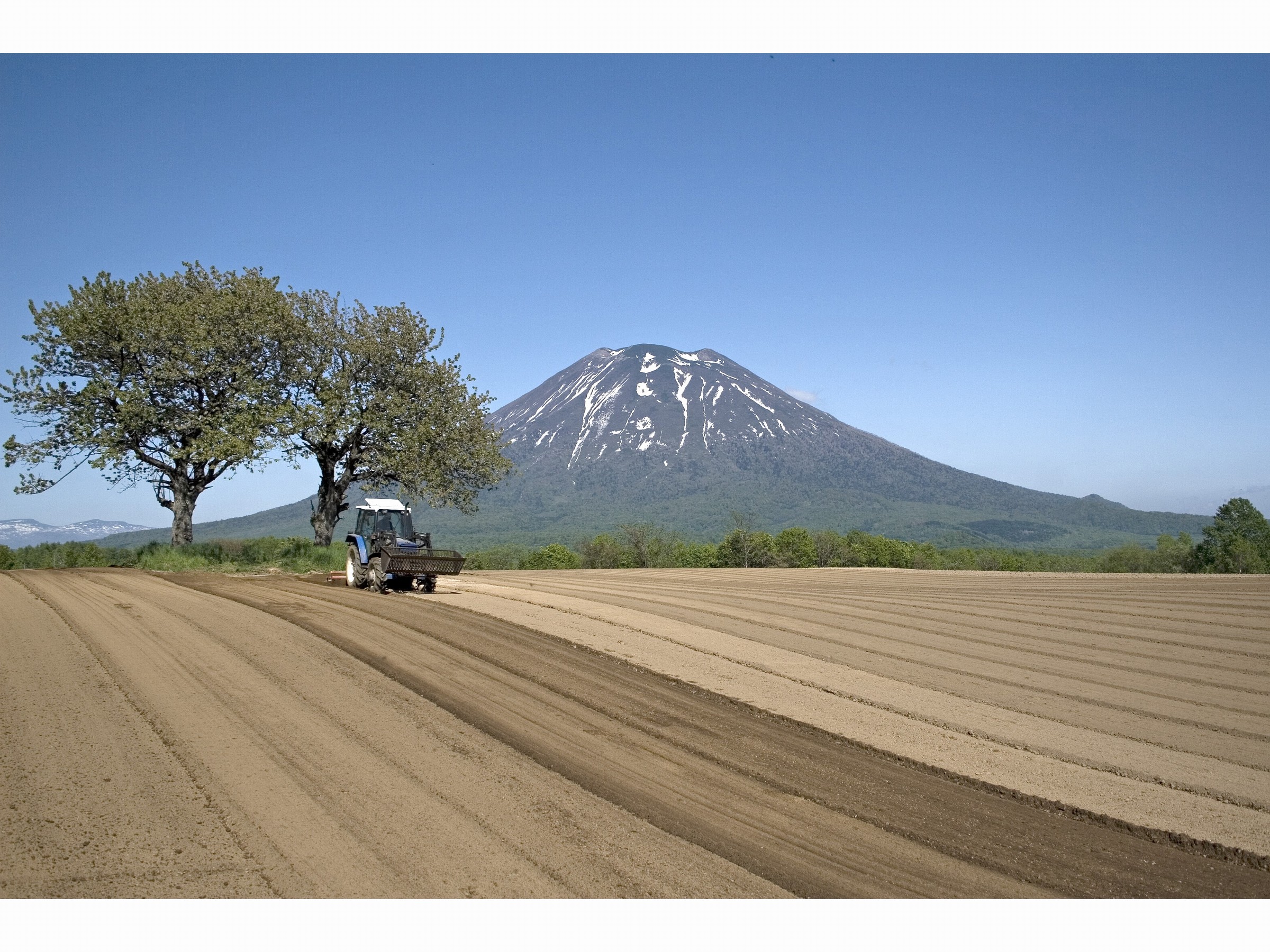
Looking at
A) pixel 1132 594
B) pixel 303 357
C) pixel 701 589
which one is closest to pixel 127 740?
pixel 701 589

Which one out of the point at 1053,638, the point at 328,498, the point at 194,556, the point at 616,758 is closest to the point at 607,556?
the point at 328,498

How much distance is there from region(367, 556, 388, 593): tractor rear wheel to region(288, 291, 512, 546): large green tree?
37.9 ft

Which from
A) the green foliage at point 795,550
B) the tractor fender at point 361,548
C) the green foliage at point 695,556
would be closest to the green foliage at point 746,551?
the green foliage at point 795,550

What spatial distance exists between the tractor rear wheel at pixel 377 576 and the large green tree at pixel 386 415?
37.9 feet

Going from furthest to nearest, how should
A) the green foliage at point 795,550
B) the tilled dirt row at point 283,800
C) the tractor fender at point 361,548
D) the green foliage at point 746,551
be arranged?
the green foliage at point 795,550, the green foliage at point 746,551, the tractor fender at point 361,548, the tilled dirt row at point 283,800

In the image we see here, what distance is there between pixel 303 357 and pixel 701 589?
2066 centimetres

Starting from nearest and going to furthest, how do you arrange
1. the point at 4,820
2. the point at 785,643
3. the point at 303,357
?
the point at 4,820 → the point at 785,643 → the point at 303,357

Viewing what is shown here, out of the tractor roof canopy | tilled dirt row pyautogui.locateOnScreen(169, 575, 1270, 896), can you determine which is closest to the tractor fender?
the tractor roof canopy

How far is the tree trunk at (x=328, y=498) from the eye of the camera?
37.3 metres

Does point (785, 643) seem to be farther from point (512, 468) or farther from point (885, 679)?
point (512, 468)

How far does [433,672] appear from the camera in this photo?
520 inches

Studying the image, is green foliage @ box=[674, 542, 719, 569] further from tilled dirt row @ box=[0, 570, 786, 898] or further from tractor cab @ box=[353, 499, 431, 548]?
tilled dirt row @ box=[0, 570, 786, 898]

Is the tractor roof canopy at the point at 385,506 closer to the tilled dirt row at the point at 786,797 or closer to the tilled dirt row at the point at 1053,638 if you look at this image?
the tilled dirt row at the point at 1053,638

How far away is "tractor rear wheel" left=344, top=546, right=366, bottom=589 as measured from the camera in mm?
24734
